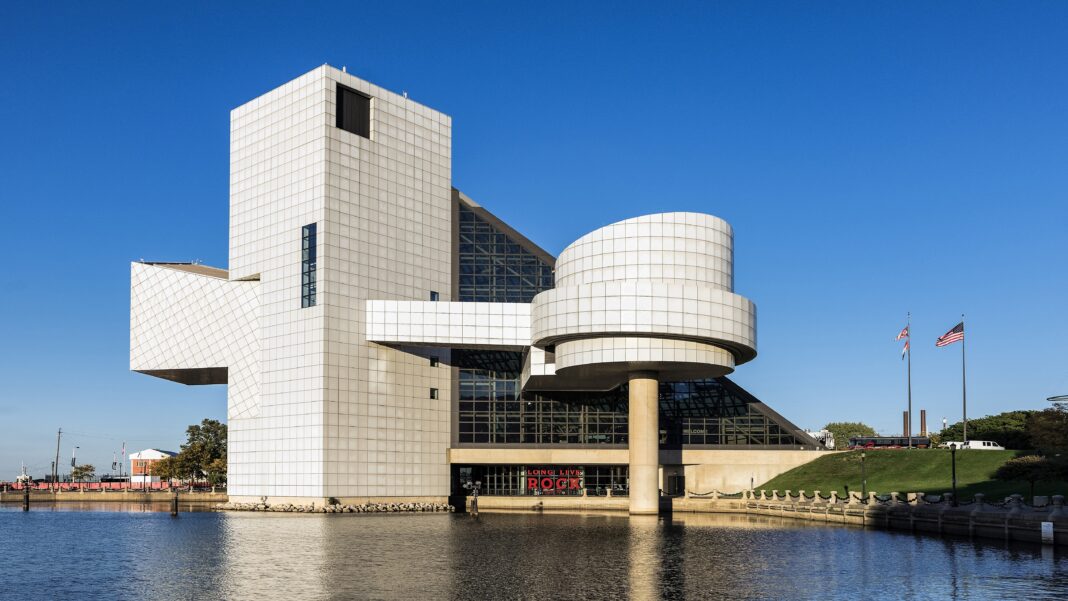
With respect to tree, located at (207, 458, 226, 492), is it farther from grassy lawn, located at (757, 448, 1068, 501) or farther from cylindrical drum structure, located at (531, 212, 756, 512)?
grassy lawn, located at (757, 448, 1068, 501)

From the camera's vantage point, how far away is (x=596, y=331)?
8600 centimetres

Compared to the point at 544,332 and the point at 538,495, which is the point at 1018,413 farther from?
the point at 544,332

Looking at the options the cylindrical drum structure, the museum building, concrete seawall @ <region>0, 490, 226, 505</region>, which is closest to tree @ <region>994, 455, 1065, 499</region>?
the cylindrical drum structure

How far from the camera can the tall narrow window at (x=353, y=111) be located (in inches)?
3907

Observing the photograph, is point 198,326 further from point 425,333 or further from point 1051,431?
point 1051,431

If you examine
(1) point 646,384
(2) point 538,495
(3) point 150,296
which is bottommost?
(2) point 538,495

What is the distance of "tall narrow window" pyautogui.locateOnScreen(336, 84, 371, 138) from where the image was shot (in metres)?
99.2

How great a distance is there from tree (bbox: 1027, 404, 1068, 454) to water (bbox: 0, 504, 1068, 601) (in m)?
13.2

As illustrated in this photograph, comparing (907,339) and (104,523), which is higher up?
(907,339)

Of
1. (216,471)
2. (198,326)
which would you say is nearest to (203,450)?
(216,471)

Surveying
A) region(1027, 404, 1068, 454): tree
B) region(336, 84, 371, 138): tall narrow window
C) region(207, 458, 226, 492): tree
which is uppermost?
region(336, 84, 371, 138): tall narrow window

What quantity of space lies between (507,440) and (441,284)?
1801cm

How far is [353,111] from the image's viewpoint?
330ft

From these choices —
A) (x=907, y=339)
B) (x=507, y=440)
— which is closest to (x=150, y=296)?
(x=507, y=440)
